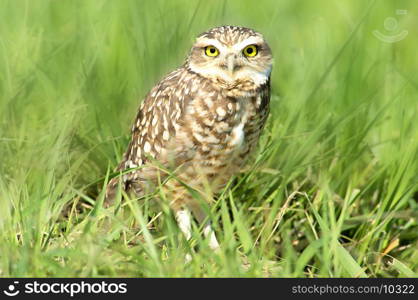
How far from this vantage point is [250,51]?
3520mm

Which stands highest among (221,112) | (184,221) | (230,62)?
(230,62)

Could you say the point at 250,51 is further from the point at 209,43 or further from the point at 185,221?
the point at 185,221

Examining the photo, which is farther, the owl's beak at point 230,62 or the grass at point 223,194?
the owl's beak at point 230,62

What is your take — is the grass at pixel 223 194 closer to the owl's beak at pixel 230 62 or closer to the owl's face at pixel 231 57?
the owl's face at pixel 231 57

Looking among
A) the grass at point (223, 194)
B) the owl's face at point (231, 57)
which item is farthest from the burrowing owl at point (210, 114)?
the grass at point (223, 194)

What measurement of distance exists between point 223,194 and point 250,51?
79 centimetres

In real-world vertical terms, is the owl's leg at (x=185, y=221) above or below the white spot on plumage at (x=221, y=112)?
below

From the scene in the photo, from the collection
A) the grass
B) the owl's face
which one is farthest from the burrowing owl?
the grass

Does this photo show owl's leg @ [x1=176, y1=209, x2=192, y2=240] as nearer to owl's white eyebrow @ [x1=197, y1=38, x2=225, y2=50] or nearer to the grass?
the grass

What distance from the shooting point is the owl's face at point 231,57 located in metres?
3.44

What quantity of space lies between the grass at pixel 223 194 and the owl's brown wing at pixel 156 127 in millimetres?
155

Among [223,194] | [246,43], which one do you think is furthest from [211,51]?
[223,194]

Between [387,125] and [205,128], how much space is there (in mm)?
1297

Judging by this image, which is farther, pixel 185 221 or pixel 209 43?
pixel 185 221
